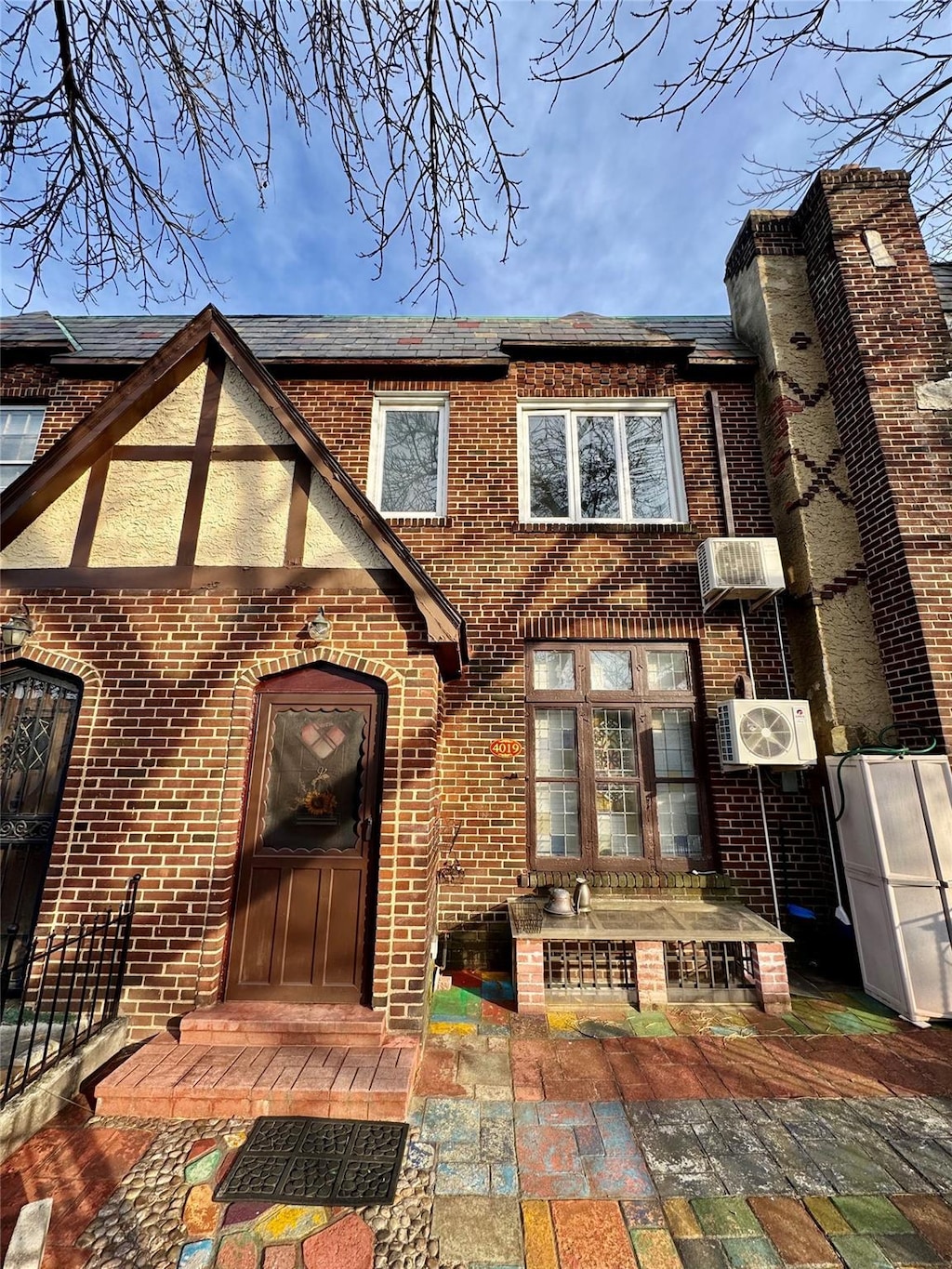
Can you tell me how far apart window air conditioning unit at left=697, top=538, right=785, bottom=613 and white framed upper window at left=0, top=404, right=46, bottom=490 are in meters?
8.43

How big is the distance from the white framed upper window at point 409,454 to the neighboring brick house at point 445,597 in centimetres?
4

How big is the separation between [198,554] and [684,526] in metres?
5.20

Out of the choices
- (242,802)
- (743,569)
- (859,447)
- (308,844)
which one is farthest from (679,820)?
(859,447)

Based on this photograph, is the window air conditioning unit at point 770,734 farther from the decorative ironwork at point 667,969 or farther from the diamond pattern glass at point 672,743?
the decorative ironwork at point 667,969

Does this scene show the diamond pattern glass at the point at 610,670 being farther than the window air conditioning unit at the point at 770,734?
Yes

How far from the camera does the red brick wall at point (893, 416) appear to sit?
5145 millimetres

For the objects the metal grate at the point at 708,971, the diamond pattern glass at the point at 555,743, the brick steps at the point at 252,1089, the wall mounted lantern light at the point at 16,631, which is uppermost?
the wall mounted lantern light at the point at 16,631

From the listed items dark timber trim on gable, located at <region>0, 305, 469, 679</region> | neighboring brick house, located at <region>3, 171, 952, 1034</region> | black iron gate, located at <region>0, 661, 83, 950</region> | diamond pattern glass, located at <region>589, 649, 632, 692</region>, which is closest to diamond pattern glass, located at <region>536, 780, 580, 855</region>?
neighboring brick house, located at <region>3, 171, 952, 1034</region>

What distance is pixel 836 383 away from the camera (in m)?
6.16

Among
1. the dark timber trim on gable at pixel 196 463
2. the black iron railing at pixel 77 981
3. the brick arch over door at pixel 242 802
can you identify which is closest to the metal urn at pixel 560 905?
the brick arch over door at pixel 242 802

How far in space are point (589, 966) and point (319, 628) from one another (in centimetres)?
401

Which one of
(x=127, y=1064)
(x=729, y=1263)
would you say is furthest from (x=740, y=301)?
(x=127, y=1064)

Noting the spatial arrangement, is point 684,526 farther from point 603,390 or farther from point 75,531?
point 75,531

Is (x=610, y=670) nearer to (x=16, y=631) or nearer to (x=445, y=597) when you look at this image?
(x=445, y=597)
